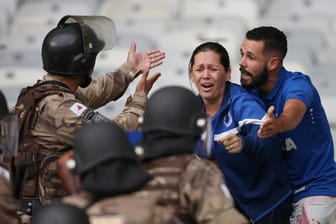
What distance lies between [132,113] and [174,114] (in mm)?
1294

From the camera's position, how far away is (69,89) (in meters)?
6.56

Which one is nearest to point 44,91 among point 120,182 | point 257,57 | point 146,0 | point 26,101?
point 26,101

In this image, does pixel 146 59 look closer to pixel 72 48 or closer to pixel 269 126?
pixel 72 48

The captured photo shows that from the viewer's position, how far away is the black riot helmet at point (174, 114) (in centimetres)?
523

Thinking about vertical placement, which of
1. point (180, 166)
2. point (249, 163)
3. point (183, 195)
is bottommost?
point (249, 163)

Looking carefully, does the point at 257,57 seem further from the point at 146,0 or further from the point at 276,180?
the point at 146,0

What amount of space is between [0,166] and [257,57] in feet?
5.61

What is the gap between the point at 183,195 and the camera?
5.15m

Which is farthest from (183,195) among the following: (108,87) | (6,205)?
(108,87)

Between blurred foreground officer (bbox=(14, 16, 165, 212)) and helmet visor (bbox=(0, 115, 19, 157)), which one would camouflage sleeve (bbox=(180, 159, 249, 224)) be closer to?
helmet visor (bbox=(0, 115, 19, 157))

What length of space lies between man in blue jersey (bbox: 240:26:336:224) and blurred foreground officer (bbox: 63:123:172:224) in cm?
188

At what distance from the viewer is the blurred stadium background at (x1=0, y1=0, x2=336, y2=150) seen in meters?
10.8

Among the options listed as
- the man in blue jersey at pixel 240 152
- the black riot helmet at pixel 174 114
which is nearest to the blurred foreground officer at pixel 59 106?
the man in blue jersey at pixel 240 152

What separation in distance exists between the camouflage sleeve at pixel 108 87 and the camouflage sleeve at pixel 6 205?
1.63m
